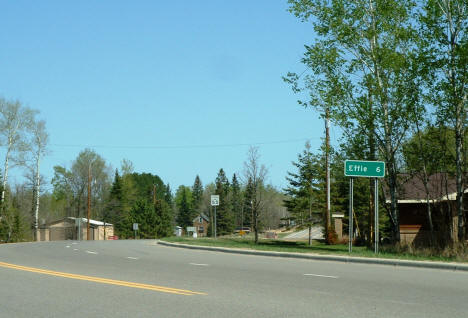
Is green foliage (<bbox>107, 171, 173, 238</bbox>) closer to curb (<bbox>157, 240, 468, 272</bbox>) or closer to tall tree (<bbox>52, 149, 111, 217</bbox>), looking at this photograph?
tall tree (<bbox>52, 149, 111, 217</bbox>)

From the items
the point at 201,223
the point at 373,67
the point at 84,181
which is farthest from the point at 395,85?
the point at 201,223

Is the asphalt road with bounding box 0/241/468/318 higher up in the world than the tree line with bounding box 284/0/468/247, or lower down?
lower down

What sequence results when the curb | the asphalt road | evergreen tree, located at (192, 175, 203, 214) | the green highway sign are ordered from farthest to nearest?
evergreen tree, located at (192, 175, 203, 214) < the green highway sign < the curb < the asphalt road

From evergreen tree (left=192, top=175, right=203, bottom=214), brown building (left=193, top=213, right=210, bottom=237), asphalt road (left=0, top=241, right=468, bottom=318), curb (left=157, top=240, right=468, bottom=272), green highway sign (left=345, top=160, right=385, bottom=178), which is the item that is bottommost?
brown building (left=193, top=213, right=210, bottom=237)

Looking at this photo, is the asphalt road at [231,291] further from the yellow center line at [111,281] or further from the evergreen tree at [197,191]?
the evergreen tree at [197,191]

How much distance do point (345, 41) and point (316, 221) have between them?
29235mm

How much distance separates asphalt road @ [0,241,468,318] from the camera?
362 inches

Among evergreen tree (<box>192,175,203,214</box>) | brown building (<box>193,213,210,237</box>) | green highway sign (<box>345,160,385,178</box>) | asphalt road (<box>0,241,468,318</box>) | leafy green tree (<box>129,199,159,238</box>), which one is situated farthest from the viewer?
evergreen tree (<box>192,175,203,214</box>)

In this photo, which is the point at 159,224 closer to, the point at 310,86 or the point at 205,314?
the point at 310,86

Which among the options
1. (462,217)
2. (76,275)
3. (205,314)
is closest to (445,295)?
(205,314)

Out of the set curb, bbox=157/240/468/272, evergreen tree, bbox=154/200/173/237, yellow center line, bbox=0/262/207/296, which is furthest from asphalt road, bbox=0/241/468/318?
evergreen tree, bbox=154/200/173/237

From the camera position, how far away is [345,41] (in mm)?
27547

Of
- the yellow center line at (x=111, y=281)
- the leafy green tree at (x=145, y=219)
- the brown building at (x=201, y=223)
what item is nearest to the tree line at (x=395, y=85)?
the yellow center line at (x=111, y=281)

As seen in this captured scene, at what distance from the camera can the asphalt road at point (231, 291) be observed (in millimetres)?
9203
